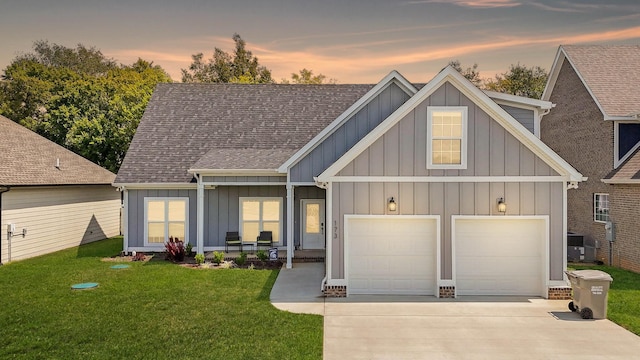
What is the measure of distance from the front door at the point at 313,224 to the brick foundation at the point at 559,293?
843 cm

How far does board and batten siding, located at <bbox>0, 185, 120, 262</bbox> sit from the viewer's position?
1575 centimetres

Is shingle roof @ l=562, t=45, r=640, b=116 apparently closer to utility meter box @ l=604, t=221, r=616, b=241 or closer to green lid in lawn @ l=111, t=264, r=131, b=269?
utility meter box @ l=604, t=221, r=616, b=241

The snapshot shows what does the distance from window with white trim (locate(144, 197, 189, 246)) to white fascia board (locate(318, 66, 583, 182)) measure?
28.2 ft

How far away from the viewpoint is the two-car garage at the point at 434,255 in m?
11.0

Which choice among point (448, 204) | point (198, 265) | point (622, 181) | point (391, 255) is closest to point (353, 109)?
point (448, 204)

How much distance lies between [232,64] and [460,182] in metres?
42.0

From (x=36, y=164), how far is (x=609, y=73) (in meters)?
23.1

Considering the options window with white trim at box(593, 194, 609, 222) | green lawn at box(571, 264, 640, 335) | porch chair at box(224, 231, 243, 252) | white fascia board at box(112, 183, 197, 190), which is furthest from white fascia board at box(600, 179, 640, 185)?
white fascia board at box(112, 183, 197, 190)

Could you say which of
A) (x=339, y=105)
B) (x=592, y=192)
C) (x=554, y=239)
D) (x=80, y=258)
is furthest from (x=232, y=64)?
(x=554, y=239)

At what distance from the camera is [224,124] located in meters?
19.2

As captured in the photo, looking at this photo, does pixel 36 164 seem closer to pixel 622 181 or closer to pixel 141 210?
pixel 141 210

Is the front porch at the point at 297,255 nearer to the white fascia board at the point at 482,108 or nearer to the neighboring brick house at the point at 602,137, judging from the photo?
the white fascia board at the point at 482,108

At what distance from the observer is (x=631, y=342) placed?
7949 mm

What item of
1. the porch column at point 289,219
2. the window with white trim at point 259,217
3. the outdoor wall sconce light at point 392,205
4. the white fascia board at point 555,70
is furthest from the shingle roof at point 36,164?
the white fascia board at point 555,70
